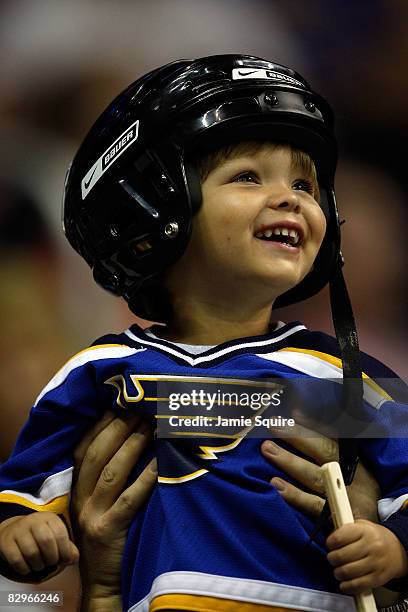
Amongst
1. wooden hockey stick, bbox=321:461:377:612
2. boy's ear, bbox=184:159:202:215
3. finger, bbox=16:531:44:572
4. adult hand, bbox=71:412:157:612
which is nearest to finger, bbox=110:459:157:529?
adult hand, bbox=71:412:157:612

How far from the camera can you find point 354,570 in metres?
0.84

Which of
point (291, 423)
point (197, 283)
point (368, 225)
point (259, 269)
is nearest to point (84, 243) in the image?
point (197, 283)

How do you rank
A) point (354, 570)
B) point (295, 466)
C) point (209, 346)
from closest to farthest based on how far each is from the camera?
point (354, 570), point (295, 466), point (209, 346)

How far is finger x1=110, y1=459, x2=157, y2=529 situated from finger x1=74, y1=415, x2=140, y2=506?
0.05 m

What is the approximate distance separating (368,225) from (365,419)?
0.51 metres

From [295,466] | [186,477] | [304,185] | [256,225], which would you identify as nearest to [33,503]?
[186,477]

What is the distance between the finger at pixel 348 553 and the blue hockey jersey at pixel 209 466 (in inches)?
2.5

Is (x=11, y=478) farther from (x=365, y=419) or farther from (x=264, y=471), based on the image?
(x=365, y=419)

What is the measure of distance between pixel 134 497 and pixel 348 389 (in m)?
0.28

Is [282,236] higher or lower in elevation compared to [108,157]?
lower

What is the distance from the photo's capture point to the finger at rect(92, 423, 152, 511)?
1009mm

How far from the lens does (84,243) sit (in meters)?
1.18

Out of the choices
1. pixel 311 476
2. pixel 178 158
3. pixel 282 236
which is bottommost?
pixel 311 476

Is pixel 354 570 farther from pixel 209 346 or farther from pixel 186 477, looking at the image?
pixel 209 346
